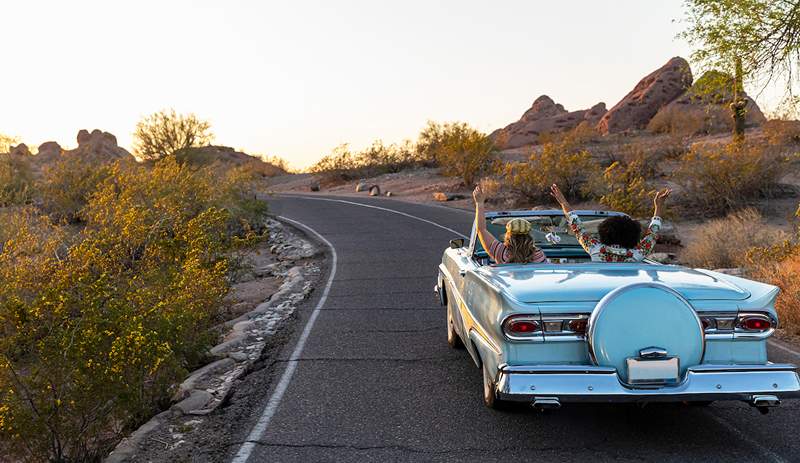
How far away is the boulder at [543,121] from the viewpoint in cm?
6462

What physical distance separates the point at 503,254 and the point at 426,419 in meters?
1.60

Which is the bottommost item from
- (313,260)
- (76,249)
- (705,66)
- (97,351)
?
(313,260)

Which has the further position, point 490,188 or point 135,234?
point 490,188

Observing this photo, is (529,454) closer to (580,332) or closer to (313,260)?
(580,332)

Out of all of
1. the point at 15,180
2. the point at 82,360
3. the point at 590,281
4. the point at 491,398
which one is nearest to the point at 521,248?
the point at 590,281

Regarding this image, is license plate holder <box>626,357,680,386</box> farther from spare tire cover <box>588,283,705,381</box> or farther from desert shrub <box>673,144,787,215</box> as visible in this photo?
desert shrub <box>673,144,787,215</box>

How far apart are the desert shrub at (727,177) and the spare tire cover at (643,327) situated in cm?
1905

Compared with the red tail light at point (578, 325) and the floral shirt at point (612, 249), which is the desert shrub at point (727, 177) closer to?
the floral shirt at point (612, 249)

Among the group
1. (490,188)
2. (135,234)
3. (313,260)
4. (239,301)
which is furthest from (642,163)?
(135,234)

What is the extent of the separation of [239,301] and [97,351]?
6606mm

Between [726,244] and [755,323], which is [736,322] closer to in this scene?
[755,323]

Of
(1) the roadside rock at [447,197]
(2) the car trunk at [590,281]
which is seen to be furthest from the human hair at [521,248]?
(1) the roadside rock at [447,197]

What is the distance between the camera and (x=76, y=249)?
295 inches

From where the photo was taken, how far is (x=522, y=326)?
4.54 meters
